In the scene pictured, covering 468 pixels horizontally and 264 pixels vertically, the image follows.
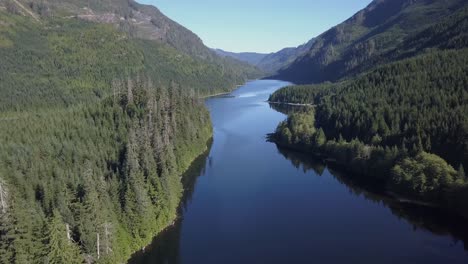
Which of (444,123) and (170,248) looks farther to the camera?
(444,123)

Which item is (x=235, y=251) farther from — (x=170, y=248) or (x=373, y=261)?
(x=373, y=261)

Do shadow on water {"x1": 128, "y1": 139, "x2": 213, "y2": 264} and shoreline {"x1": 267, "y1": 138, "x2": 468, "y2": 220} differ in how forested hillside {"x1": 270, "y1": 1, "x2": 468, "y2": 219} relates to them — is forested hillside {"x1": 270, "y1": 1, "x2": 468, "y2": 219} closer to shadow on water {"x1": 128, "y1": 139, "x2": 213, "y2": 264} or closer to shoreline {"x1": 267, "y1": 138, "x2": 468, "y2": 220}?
shoreline {"x1": 267, "y1": 138, "x2": 468, "y2": 220}

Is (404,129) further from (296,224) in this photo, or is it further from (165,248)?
(165,248)

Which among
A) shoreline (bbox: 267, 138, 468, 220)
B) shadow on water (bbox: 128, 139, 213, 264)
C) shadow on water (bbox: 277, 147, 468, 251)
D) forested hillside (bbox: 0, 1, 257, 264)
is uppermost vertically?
forested hillside (bbox: 0, 1, 257, 264)

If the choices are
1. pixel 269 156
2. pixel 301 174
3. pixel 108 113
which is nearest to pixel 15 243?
pixel 108 113

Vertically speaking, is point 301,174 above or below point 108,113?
below

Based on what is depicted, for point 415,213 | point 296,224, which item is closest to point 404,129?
point 415,213

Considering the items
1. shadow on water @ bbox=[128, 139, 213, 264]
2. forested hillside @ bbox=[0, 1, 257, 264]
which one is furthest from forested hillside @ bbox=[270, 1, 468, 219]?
shadow on water @ bbox=[128, 139, 213, 264]
